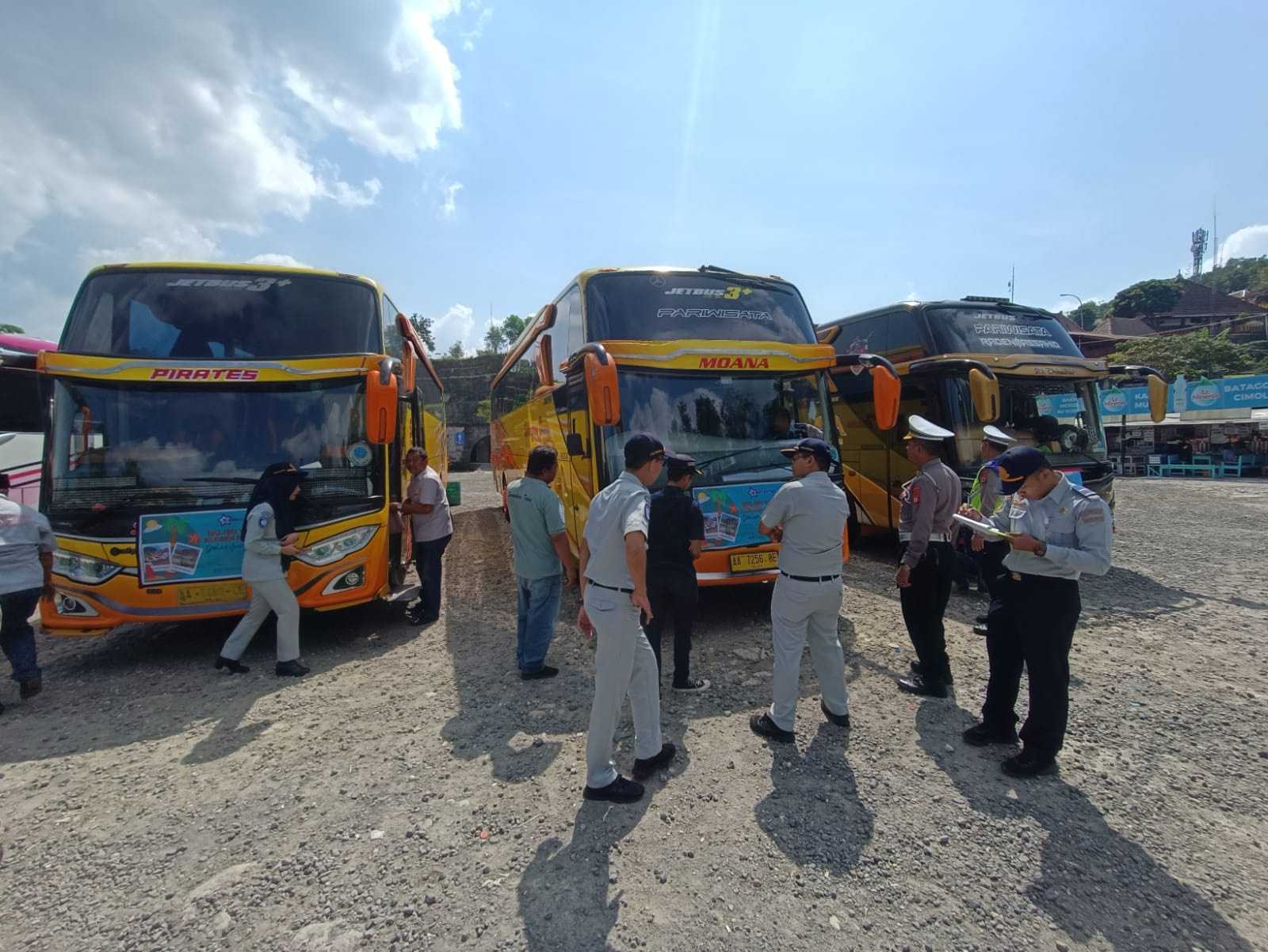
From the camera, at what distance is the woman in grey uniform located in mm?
4898

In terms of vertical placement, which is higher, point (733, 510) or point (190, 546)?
point (733, 510)

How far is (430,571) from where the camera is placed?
641 centimetres

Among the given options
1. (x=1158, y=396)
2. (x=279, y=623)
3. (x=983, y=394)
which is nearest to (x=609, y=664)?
(x=279, y=623)

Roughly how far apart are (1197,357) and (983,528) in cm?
3863

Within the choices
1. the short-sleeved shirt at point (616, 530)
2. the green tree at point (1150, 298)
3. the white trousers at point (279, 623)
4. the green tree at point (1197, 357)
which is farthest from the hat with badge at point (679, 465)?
the green tree at point (1150, 298)

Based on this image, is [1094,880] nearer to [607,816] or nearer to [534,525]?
[607,816]

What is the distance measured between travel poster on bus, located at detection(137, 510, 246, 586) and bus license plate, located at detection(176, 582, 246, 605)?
71 mm

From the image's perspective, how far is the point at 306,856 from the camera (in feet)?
9.37

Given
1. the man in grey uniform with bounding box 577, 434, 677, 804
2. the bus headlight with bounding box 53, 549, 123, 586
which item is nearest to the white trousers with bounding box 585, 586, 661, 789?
the man in grey uniform with bounding box 577, 434, 677, 804

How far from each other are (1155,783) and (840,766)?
1.68 m

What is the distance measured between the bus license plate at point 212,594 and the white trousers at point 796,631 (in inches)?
179

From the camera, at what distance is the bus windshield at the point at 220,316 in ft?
17.4

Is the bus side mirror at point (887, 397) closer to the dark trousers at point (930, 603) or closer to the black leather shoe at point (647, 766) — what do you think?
the dark trousers at point (930, 603)

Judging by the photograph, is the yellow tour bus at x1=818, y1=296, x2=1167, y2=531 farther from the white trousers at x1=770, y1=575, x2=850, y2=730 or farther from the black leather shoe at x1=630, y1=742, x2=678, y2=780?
the black leather shoe at x1=630, y1=742, x2=678, y2=780
